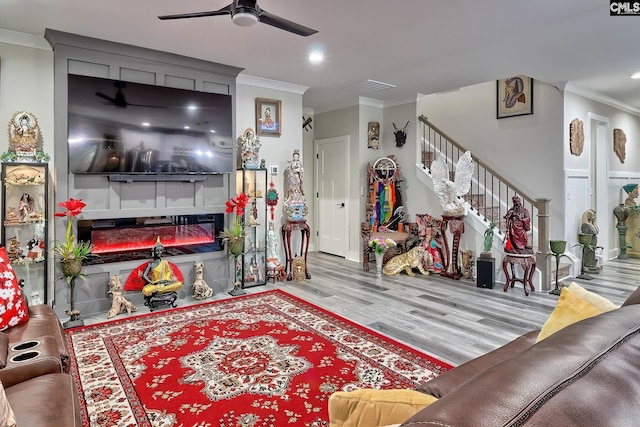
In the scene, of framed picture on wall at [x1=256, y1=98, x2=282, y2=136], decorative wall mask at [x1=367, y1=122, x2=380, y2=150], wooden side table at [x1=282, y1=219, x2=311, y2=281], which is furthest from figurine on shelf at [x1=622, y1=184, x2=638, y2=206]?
framed picture on wall at [x1=256, y1=98, x2=282, y2=136]

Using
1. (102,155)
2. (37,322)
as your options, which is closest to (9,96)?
(102,155)

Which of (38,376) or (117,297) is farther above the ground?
(38,376)

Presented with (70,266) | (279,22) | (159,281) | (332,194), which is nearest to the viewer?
(279,22)

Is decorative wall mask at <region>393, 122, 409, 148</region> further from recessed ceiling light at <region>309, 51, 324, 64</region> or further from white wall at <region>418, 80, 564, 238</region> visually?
recessed ceiling light at <region>309, 51, 324, 64</region>

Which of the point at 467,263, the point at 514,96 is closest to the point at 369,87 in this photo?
the point at 514,96

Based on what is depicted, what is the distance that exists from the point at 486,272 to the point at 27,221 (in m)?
5.02

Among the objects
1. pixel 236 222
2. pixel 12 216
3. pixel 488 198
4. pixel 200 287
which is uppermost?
pixel 488 198

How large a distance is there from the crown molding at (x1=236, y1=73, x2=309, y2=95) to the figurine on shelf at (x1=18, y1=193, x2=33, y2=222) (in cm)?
270

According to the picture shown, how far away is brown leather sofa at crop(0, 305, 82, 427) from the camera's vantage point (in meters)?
1.37

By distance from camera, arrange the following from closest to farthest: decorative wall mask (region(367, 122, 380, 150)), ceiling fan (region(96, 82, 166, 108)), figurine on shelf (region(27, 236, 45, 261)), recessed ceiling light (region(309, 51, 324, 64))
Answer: figurine on shelf (region(27, 236, 45, 261)) < ceiling fan (region(96, 82, 166, 108)) < recessed ceiling light (region(309, 51, 324, 64)) < decorative wall mask (region(367, 122, 380, 150))

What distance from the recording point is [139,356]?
9.39 feet

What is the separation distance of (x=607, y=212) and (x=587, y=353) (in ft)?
24.6

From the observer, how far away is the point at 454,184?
206 inches

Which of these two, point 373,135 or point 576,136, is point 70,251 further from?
point 576,136
